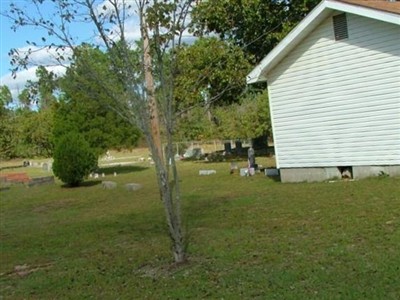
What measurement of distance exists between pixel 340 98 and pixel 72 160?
13.1 metres

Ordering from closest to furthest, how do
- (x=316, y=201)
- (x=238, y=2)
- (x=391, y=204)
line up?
(x=391, y=204)
(x=316, y=201)
(x=238, y=2)

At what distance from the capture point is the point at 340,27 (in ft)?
47.1

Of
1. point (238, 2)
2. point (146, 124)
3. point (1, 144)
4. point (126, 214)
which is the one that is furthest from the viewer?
point (1, 144)

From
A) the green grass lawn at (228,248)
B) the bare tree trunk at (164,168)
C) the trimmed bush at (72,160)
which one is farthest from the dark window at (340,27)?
the trimmed bush at (72,160)

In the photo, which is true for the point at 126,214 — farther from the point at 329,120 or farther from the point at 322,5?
the point at 322,5

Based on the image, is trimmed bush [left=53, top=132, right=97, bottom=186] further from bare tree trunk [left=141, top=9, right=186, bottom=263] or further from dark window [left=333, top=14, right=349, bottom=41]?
bare tree trunk [left=141, top=9, right=186, bottom=263]

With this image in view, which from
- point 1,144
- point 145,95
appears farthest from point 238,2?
point 145,95

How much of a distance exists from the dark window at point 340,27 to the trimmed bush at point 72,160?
13053 millimetres

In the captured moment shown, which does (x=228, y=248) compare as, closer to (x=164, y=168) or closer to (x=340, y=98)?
(x=164, y=168)

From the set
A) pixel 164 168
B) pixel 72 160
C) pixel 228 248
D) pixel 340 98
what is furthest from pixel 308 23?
pixel 72 160

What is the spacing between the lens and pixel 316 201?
11297 mm

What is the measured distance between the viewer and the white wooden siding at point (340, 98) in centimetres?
1335

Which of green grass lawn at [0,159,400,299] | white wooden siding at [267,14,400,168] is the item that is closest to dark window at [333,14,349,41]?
white wooden siding at [267,14,400,168]

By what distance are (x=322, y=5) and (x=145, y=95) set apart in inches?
355
